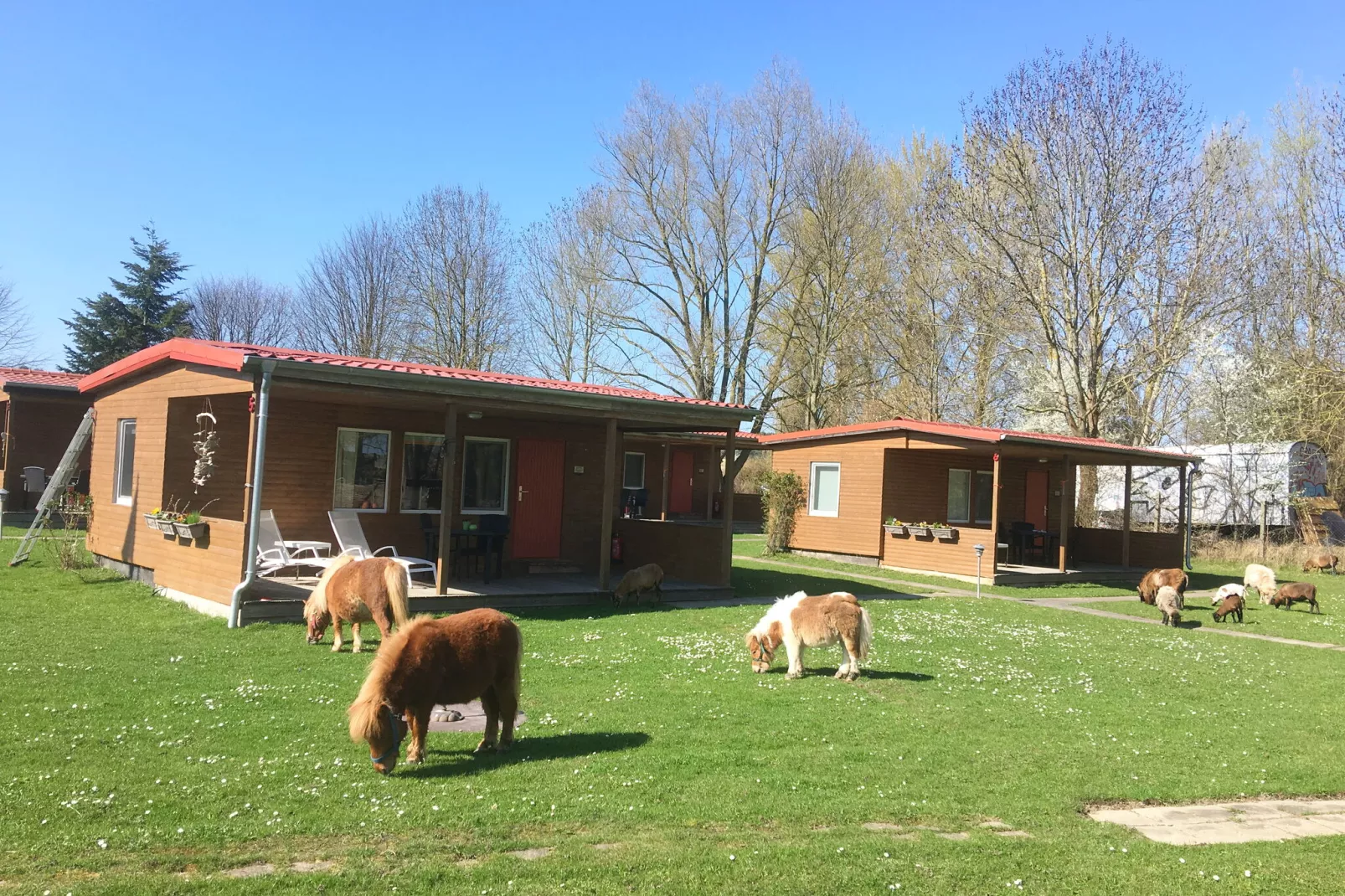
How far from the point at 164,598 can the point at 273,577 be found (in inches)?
49.5

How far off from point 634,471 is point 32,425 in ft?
46.9

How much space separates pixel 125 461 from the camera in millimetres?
14062

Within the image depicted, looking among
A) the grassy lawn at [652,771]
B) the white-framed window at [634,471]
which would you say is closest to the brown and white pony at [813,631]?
the grassy lawn at [652,771]

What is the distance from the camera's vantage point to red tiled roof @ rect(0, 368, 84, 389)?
17.9 m

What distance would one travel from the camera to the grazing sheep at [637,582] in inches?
484

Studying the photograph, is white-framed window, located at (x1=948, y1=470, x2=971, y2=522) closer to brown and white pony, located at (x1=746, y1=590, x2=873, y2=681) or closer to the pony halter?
brown and white pony, located at (x1=746, y1=590, x2=873, y2=681)

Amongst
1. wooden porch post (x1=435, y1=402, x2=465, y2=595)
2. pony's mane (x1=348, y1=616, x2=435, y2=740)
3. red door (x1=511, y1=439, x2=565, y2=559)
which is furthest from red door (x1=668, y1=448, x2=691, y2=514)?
pony's mane (x1=348, y1=616, x2=435, y2=740)

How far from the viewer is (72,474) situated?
1446 centimetres

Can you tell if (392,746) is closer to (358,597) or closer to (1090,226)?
→ (358,597)

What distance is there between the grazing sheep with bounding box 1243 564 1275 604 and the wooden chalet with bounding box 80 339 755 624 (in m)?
10.4

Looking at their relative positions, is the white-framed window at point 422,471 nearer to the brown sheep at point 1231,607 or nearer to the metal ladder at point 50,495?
the metal ladder at point 50,495

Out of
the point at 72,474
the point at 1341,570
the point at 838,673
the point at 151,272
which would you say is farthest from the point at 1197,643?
the point at 151,272

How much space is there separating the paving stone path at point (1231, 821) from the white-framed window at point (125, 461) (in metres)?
13.6

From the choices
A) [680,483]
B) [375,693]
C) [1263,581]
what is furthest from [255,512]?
[680,483]
